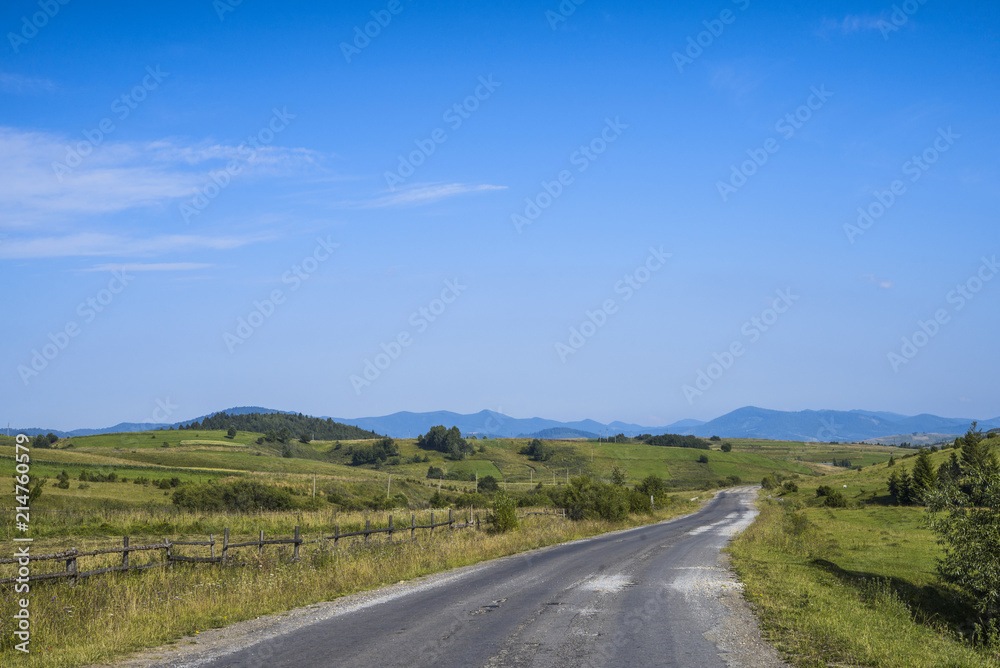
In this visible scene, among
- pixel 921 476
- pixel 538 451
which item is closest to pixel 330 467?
pixel 538 451

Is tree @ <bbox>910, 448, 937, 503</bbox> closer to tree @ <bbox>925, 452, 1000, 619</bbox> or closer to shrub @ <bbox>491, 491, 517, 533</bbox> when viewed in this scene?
shrub @ <bbox>491, 491, 517, 533</bbox>

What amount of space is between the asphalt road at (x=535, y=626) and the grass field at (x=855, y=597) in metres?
0.90

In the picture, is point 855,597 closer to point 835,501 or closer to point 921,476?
point 835,501

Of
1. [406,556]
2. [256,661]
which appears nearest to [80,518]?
[406,556]

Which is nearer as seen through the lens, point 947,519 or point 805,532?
point 947,519

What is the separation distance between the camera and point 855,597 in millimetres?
18594

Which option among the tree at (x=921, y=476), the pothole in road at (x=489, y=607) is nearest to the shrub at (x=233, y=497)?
the pothole in road at (x=489, y=607)

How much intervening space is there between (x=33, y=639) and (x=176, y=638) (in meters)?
2.13

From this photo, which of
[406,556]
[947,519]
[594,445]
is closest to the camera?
[947,519]

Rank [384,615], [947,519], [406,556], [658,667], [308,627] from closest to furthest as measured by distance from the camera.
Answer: [658,667] → [308,627] → [384,615] → [947,519] → [406,556]

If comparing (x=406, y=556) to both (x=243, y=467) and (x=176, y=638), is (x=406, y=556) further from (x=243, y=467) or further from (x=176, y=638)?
(x=243, y=467)

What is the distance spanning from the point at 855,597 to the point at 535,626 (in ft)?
36.5

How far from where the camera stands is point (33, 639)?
36.4 ft

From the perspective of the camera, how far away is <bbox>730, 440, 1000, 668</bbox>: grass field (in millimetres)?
10773
